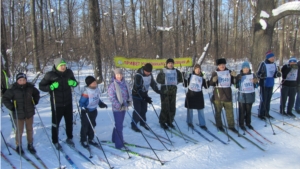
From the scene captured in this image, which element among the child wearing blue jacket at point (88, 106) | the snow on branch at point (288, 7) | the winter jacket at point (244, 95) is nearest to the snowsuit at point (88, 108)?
the child wearing blue jacket at point (88, 106)

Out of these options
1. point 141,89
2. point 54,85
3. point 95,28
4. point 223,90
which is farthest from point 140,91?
point 95,28

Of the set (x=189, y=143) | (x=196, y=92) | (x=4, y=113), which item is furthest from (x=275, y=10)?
(x=4, y=113)

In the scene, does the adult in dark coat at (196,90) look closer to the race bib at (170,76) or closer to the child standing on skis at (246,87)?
the race bib at (170,76)

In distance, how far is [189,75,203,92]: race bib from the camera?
558 cm

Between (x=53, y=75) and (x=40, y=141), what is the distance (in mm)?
1509

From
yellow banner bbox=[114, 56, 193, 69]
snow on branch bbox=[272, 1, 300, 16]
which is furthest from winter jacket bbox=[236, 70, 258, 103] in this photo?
snow on branch bbox=[272, 1, 300, 16]

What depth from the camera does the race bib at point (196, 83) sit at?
5578 millimetres

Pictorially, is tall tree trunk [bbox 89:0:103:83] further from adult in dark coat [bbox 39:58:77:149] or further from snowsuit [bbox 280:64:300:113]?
snowsuit [bbox 280:64:300:113]

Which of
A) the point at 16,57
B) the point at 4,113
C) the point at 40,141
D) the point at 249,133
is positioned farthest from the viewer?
the point at 16,57

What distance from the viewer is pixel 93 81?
4422 mm

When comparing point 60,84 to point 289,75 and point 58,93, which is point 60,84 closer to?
point 58,93

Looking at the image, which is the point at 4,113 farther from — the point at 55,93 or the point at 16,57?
the point at 55,93

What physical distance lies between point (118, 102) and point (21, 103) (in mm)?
1750

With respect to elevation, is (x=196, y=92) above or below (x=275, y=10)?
below
